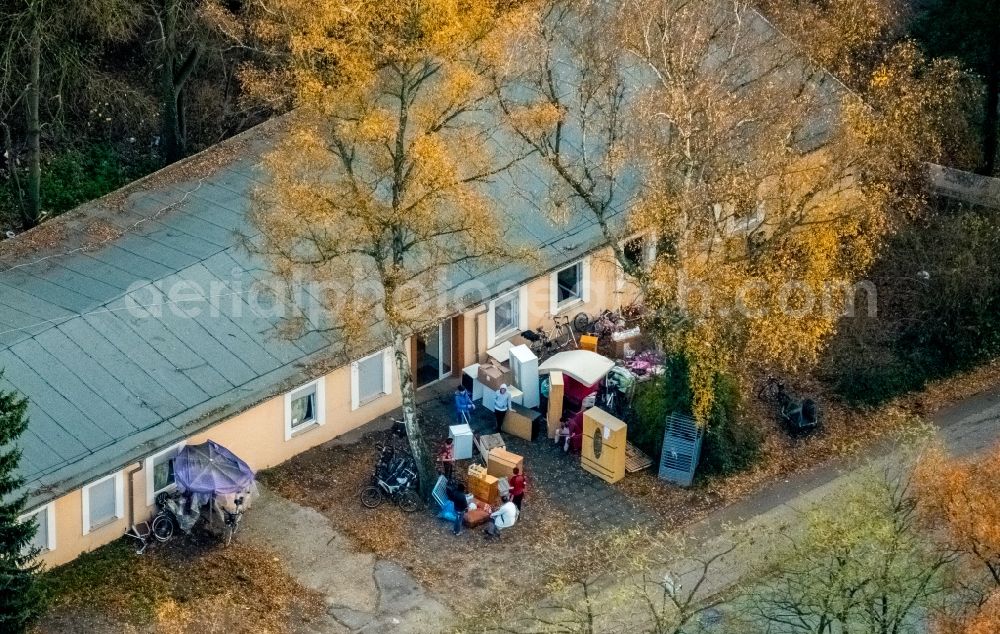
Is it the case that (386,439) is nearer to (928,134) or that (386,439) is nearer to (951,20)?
(928,134)

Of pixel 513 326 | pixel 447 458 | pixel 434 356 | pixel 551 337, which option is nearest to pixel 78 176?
pixel 434 356

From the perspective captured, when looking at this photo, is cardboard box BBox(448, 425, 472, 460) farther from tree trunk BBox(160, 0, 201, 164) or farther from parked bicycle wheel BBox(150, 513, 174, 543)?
tree trunk BBox(160, 0, 201, 164)

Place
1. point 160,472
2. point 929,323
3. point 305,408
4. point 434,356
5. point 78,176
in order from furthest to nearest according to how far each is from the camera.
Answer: point 78,176, point 929,323, point 434,356, point 305,408, point 160,472

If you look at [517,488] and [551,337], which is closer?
[517,488]

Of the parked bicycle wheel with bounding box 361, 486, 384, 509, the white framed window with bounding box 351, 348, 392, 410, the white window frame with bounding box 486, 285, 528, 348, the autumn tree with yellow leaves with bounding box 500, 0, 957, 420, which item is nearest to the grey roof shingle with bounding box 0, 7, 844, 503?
the white window frame with bounding box 486, 285, 528, 348

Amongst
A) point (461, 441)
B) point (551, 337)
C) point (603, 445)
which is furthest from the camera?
point (551, 337)

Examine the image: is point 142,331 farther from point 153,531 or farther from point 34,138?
point 34,138

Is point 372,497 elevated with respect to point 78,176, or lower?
lower
